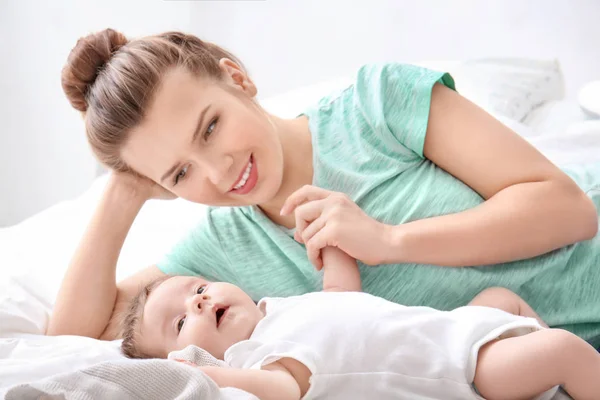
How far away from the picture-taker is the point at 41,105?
2.50 metres

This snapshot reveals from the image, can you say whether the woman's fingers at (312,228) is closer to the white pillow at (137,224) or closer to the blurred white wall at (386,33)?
the white pillow at (137,224)

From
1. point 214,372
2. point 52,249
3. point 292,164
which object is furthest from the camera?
point 52,249

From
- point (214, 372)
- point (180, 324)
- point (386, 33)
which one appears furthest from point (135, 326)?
point (386, 33)

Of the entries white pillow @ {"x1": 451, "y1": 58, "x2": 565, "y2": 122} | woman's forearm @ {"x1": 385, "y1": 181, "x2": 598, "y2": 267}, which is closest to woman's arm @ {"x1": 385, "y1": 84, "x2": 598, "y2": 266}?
woman's forearm @ {"x1": 385, "y1": 181, "x2": 598, "y2": 267}

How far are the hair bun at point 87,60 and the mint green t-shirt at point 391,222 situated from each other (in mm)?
390

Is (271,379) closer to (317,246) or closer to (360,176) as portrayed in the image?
(317,246)

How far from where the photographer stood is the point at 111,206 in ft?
5.31

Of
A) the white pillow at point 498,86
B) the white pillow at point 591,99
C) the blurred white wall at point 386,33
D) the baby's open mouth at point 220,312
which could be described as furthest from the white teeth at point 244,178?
the blurred white wall at point 386,33

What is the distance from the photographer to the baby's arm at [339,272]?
4.26 ft

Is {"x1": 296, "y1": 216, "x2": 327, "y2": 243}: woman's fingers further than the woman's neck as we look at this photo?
No

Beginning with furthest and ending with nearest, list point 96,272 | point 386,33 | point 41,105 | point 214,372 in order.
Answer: point 386,33, point 41,105, point 96,272, point 214,372

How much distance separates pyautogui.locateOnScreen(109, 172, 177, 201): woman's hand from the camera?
5.20 ft

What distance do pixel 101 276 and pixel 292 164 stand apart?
1.54 ft

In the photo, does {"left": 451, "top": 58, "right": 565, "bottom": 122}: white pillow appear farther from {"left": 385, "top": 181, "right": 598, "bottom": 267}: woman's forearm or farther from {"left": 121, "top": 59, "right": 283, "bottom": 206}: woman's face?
{"left": 121, "top": 59, "right": 283, "bottom": 206}: woman's face
